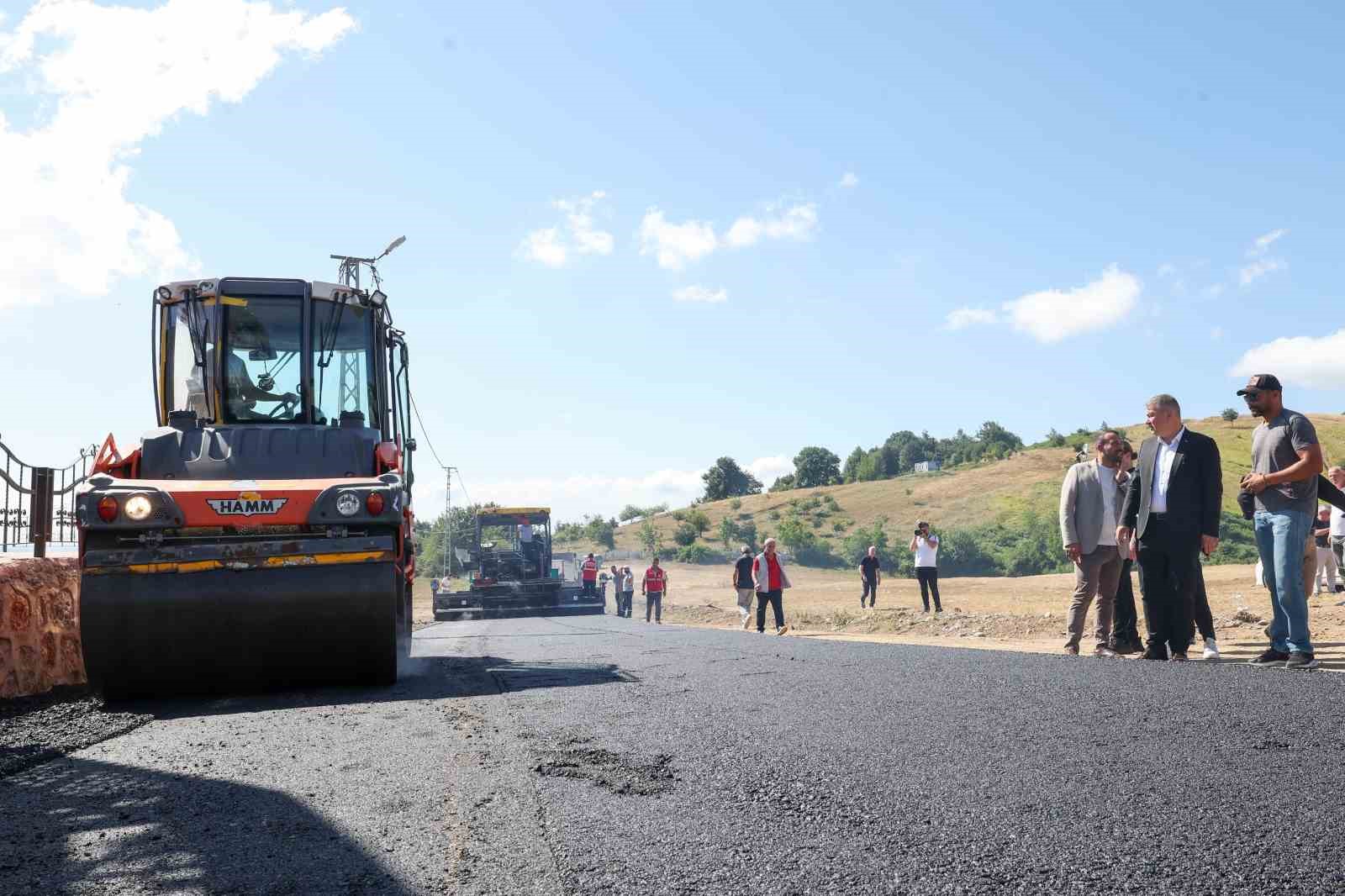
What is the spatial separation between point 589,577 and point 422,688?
22935 millimetres

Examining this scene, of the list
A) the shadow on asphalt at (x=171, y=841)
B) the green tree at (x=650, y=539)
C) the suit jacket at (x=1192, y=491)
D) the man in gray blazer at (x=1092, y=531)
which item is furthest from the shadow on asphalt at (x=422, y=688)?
the green tree at (x=650, y=539)

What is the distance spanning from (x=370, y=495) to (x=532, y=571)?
23.3m

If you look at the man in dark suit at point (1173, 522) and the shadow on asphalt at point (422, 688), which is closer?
the shadow on asphalt at point (422, 688)

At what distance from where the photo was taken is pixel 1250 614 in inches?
483

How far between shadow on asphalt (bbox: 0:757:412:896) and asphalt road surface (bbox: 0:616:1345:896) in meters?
0.01

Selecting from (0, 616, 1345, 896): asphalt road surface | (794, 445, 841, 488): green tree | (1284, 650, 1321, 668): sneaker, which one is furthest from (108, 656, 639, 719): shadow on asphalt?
(794, 445, 841, 488): green tree

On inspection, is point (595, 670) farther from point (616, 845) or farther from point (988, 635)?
point (988, 635)

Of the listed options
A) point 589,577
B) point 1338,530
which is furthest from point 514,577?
point 1338,530

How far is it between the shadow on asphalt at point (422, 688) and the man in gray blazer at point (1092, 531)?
3786mm

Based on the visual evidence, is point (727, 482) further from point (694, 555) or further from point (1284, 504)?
point (1284, 504)

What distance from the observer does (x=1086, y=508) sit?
895 centimetres

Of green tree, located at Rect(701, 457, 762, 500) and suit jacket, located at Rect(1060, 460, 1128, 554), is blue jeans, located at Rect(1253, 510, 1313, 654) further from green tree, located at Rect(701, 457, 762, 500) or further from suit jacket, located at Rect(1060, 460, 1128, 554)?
green tree, located at Rect(701, 457, 762, 500)

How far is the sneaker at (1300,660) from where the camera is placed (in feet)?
21.9

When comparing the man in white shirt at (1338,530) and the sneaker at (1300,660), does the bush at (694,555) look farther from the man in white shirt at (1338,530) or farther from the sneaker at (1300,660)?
the sneaker at (1300,660)
